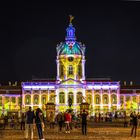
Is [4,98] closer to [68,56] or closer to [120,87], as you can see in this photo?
[68,56]

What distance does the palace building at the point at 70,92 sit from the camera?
5344 inches

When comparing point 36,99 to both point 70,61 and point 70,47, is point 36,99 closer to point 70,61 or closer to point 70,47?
point 70,61

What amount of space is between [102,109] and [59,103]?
10.4m

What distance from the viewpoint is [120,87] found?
140 m

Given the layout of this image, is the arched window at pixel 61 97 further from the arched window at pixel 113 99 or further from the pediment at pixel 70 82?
the arched window at pixel 113 99

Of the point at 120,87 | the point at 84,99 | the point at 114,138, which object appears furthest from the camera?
the point at 120,87

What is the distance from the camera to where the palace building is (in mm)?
135750

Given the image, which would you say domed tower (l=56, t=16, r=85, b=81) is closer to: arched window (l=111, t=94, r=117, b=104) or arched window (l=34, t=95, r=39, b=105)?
arched window (l=34, t=95, r=39, b=105)

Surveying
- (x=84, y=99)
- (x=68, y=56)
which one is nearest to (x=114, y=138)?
(x=84, y=99)

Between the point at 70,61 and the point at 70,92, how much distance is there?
8.02 metres

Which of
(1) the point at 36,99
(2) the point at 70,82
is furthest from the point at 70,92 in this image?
(1) the point at 36,99

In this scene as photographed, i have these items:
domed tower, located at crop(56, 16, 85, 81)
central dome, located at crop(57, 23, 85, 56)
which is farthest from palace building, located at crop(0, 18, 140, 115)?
central dome, located at crop(57, 23, 85, 56)

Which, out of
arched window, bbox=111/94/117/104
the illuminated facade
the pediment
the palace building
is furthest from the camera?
the pediment

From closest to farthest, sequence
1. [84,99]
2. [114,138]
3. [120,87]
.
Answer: [114,138], [84,99], [120,87]
